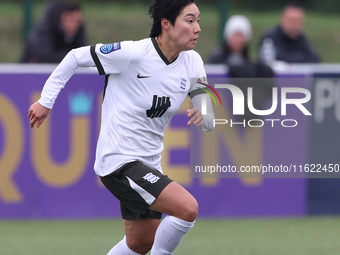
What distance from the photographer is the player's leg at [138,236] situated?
615 cm

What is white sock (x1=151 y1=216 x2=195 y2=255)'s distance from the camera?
5.75 m

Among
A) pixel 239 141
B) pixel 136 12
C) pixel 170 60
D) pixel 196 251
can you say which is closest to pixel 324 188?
pixel 239 141

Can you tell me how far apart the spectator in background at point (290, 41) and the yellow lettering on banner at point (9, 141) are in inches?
122

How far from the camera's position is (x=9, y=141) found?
964cm

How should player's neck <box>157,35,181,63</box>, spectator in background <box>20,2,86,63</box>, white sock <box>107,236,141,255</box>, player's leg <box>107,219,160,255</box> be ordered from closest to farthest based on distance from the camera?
1. player's neck <box>157,35,181,63</box>
2. player's leg <box>107,219,160,255</box>
3. white sock <box>107,236,141,255</box>
4. spectator in background <box>20,2,86,63</box>

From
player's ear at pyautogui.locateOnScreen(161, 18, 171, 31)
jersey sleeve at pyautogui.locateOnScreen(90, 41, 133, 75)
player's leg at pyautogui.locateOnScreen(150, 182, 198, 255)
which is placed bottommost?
player's leg at pyautogui.locateOnScreen(150, 182, 198, 255)

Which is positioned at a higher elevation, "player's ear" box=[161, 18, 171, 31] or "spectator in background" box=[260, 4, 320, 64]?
"player's ear" box=[161, 18, 171, 31]

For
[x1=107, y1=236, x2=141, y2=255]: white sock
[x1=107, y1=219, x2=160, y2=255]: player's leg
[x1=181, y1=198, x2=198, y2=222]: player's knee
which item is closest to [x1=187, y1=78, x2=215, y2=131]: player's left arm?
[x1=181, y1=198, x2=198, y2=222]: player's knee

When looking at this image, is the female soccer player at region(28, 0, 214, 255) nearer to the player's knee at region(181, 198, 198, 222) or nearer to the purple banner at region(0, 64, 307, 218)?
the player's knee at region(181, 198, 198, 222)

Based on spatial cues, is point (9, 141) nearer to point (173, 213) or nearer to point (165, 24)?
point (165, 24)

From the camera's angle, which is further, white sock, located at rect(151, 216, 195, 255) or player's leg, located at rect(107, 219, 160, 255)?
player's leg, located at rect(107, 219, 160, 255)

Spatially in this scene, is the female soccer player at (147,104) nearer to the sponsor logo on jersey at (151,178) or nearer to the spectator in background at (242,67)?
the sponsor logo on jersey at (151,178)

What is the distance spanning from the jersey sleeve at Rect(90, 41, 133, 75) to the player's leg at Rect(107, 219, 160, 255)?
1.04 meters

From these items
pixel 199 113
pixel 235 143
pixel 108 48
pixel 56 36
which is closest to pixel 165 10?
pixel 108 48
